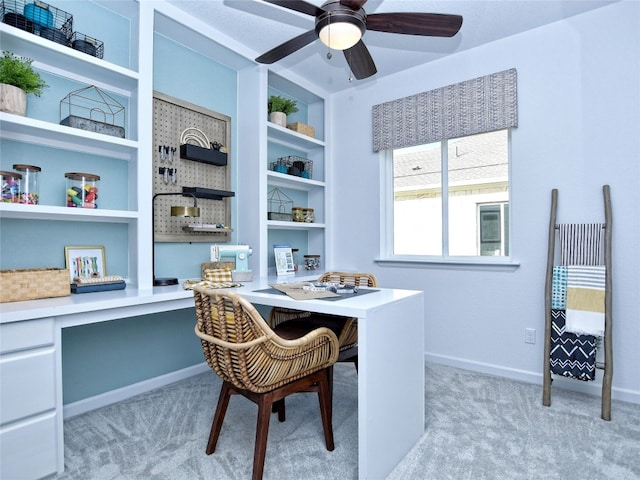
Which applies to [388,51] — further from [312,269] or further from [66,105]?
[66,105]

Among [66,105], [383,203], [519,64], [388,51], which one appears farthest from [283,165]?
[519,64]

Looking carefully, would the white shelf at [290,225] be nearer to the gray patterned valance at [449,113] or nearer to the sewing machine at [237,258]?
the sewing machine at [237,258]

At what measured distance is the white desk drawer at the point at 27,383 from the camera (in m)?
1.49

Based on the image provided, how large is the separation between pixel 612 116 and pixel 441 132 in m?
1.13

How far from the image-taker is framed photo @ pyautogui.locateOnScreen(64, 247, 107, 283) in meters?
2.19

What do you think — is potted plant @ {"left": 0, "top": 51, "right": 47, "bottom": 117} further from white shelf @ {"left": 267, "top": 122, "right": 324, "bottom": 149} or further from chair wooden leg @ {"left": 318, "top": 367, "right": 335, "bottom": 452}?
chair wooden leg @ {"left": 318, "top": 367, "right": 335, "bottom": 452}

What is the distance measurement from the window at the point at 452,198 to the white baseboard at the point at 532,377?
0.87 metres

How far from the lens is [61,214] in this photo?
78.4 inches

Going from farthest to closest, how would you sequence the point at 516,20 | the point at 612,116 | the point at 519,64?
the point at 519,64
the point at 516,20
the point at 612,116

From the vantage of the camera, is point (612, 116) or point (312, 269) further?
point (312, 269)

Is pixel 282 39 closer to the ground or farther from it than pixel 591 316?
farther from it

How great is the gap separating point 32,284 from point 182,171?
1.28 meters

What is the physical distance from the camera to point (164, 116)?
2684 mm

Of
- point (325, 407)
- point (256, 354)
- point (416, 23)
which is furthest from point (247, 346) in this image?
point (416, 23)
